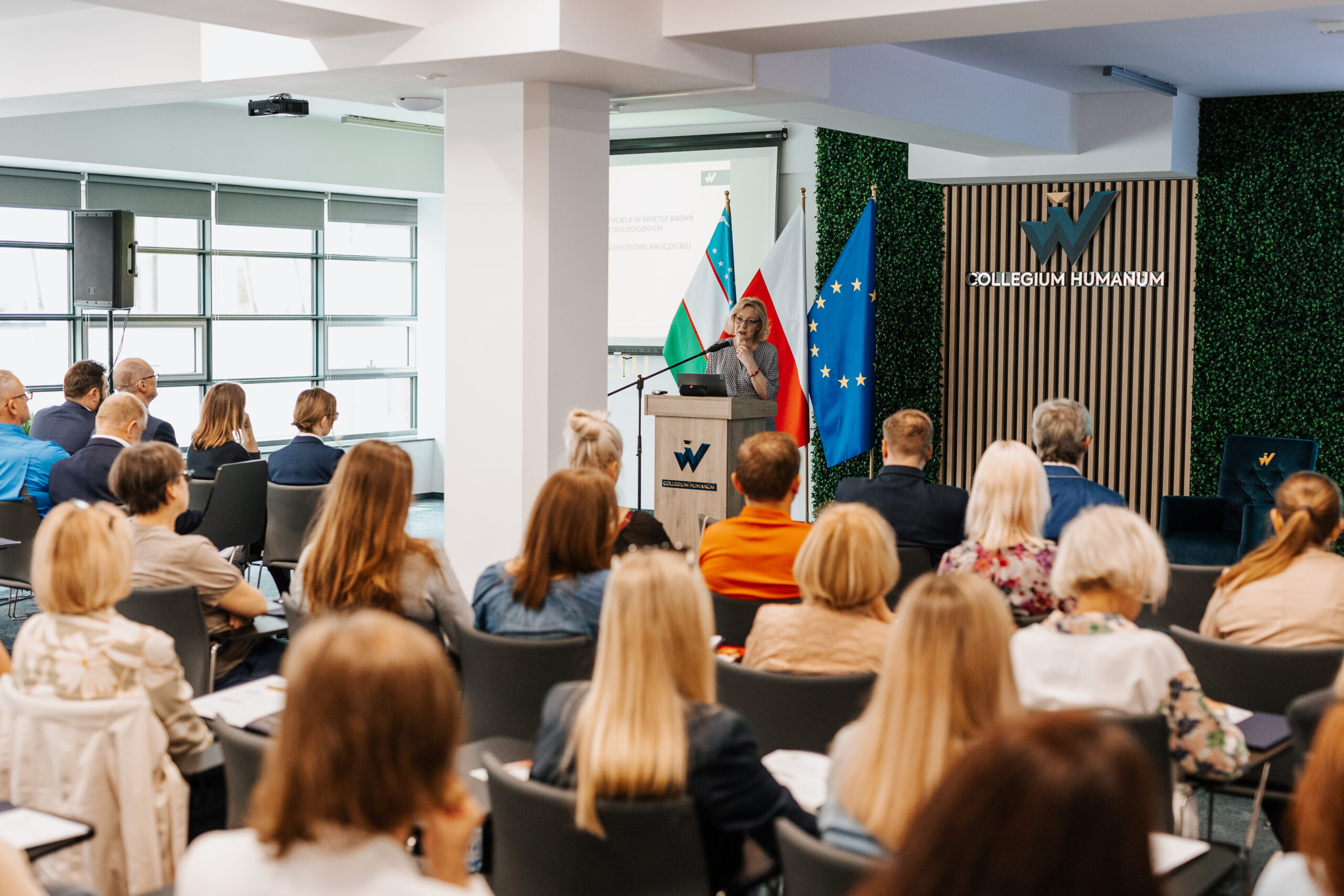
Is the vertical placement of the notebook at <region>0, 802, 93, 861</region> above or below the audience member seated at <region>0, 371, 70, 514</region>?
below

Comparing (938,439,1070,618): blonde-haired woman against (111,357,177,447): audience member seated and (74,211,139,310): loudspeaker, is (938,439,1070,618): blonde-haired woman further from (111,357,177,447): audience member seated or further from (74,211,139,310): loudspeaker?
(74,211,139,310): loudspeaker

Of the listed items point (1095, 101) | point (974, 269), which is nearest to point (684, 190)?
point (974, 269)

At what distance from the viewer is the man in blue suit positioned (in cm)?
450

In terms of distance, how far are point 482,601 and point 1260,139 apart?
6.71 metres

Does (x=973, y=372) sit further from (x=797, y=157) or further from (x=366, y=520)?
(x=366, y=520)

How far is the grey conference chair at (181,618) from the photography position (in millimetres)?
3334

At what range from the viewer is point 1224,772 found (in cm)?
248

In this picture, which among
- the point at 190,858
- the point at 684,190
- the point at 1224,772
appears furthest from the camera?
the point at 684,190

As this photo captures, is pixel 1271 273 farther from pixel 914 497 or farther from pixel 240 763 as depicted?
pixel 240 763

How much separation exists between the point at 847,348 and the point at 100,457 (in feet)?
15.5

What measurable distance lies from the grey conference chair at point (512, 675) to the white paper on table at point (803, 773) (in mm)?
510

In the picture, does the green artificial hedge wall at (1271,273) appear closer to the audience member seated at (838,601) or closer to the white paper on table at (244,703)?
the audience member seated at (838,601)

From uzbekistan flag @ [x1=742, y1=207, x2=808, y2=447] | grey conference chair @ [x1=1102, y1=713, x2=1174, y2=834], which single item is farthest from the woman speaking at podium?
grey conference chair @ [x1=1102, y1=713, x2=1174, y2=834]

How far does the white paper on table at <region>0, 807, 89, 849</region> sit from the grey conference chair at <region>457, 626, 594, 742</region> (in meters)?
1.03
